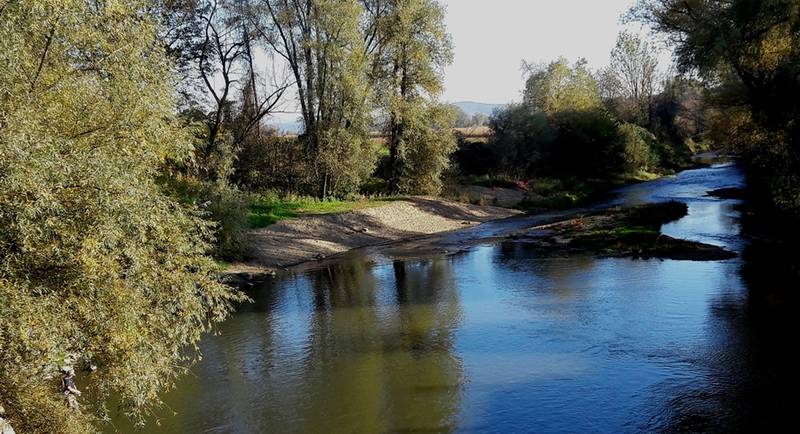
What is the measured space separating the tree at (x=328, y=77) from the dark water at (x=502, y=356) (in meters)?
17.2

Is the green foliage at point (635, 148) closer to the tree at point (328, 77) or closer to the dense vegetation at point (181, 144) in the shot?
the dense vegetation at point (181, 144)

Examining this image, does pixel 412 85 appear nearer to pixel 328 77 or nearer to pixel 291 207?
pixel 328 77

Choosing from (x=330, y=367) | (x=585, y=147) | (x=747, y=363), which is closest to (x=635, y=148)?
(x=585, y=147)

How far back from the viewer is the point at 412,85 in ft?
153

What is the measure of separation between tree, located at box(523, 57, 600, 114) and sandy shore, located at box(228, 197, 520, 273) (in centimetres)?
2534

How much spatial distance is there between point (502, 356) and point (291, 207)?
2477cm

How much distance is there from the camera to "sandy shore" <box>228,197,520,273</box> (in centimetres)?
3136

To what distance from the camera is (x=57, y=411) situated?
32.8 ft

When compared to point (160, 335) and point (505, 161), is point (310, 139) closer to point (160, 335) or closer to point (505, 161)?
point (505, 161)

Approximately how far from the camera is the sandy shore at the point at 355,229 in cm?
3136

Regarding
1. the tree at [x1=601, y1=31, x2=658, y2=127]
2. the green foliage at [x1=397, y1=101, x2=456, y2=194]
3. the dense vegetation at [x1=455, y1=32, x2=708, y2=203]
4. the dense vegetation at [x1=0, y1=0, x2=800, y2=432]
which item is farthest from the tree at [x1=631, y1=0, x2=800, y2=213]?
the tree at [x1=601, y1=31, x2=658, y2=127]

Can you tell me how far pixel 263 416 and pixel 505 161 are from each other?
50383mm

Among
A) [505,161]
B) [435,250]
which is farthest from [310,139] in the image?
[505,161]

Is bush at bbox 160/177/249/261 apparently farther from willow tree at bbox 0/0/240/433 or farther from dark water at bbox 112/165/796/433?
willow tree at bbox 0/0/240/433
